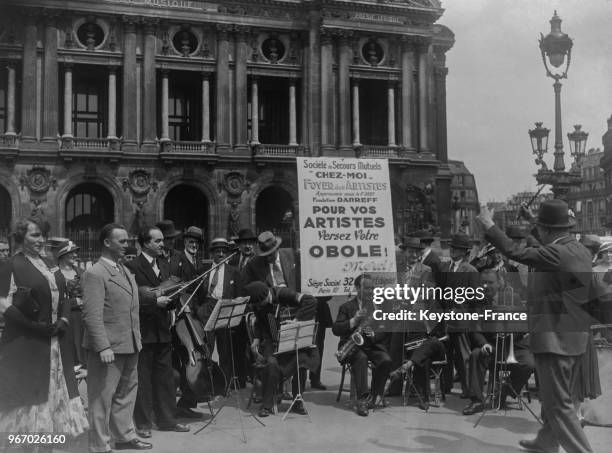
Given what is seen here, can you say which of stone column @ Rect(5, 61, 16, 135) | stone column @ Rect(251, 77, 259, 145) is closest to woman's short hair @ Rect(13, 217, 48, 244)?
stone column @ Rect(5, 61, 16, 135)

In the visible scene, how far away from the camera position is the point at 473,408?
833 cm

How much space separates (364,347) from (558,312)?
312 cm

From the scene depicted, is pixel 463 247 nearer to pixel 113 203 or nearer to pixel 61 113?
pixel 113 203

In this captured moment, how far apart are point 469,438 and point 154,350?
11.2ft

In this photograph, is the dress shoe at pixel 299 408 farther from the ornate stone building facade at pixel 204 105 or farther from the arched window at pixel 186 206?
the arched window at pixel 186 206

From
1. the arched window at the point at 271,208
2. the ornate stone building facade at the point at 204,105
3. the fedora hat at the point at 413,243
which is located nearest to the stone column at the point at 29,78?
the ornate stone building facade at the point at 204,105

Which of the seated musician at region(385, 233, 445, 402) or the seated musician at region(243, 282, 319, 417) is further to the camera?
the seated musician at region(385, 233, 445, 402)

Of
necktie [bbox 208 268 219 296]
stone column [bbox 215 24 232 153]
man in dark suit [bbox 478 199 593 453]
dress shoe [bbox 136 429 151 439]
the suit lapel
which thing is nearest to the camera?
man in dark suit [bbox 478 199 593 453]

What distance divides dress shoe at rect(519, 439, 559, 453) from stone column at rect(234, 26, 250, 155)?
90.9 ft

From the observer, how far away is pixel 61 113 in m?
32.9

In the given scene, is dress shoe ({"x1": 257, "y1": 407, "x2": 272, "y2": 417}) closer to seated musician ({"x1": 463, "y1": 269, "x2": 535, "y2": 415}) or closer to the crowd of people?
the crowd of people

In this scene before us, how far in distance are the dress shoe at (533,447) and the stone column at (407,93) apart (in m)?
29.3

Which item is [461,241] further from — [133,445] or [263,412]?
[133,445]

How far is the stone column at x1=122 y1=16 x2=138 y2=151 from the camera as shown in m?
32.0
